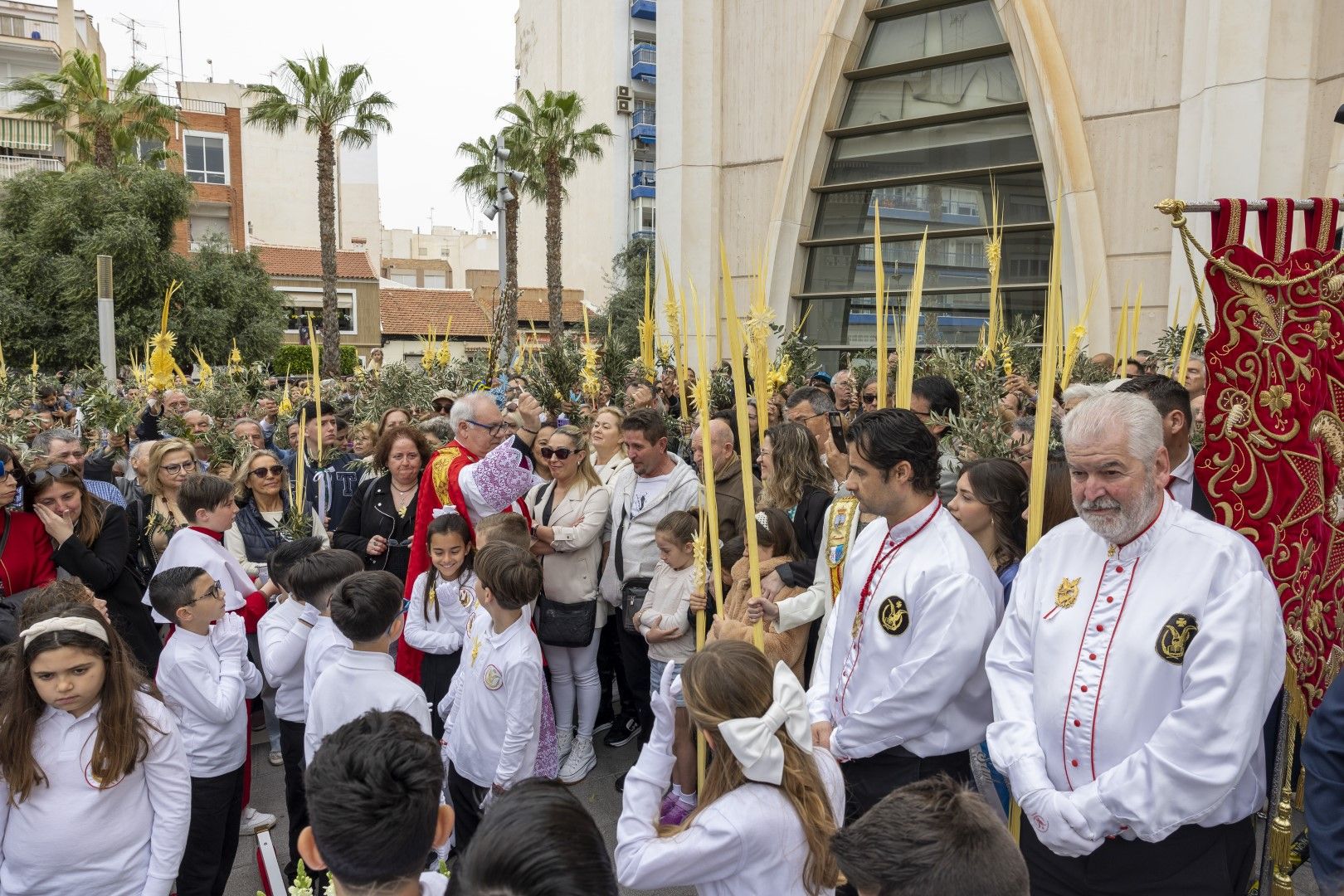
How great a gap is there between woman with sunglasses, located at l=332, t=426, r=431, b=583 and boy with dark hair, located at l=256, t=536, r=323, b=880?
967 millimetres

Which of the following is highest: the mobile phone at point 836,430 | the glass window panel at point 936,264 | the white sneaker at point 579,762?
the glass window panel at point 936,264

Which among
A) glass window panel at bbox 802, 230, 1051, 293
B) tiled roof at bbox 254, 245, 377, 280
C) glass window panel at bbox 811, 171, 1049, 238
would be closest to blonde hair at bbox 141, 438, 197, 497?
glass window panel at bbox 802, 230, 1051, 293

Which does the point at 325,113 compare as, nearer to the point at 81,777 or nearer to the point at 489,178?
the point at 489,178

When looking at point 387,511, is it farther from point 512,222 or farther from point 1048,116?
point 512,222

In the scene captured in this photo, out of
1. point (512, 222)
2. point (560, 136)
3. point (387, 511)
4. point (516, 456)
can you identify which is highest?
→ point (560, 136)

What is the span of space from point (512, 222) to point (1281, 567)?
78.4 feet

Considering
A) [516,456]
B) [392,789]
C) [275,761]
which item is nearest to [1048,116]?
[516,456]

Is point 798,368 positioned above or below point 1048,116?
below

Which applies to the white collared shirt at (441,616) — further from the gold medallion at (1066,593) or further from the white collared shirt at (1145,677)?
the gold medallion at (1066,593)

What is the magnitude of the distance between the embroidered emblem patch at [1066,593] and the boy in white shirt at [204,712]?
298cm

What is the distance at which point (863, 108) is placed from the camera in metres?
17.2

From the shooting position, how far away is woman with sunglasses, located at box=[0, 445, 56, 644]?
4.43m

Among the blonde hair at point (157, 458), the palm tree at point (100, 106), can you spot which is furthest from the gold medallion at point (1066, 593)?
the palm tree at point (100, 106)

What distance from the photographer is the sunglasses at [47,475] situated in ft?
15.5
